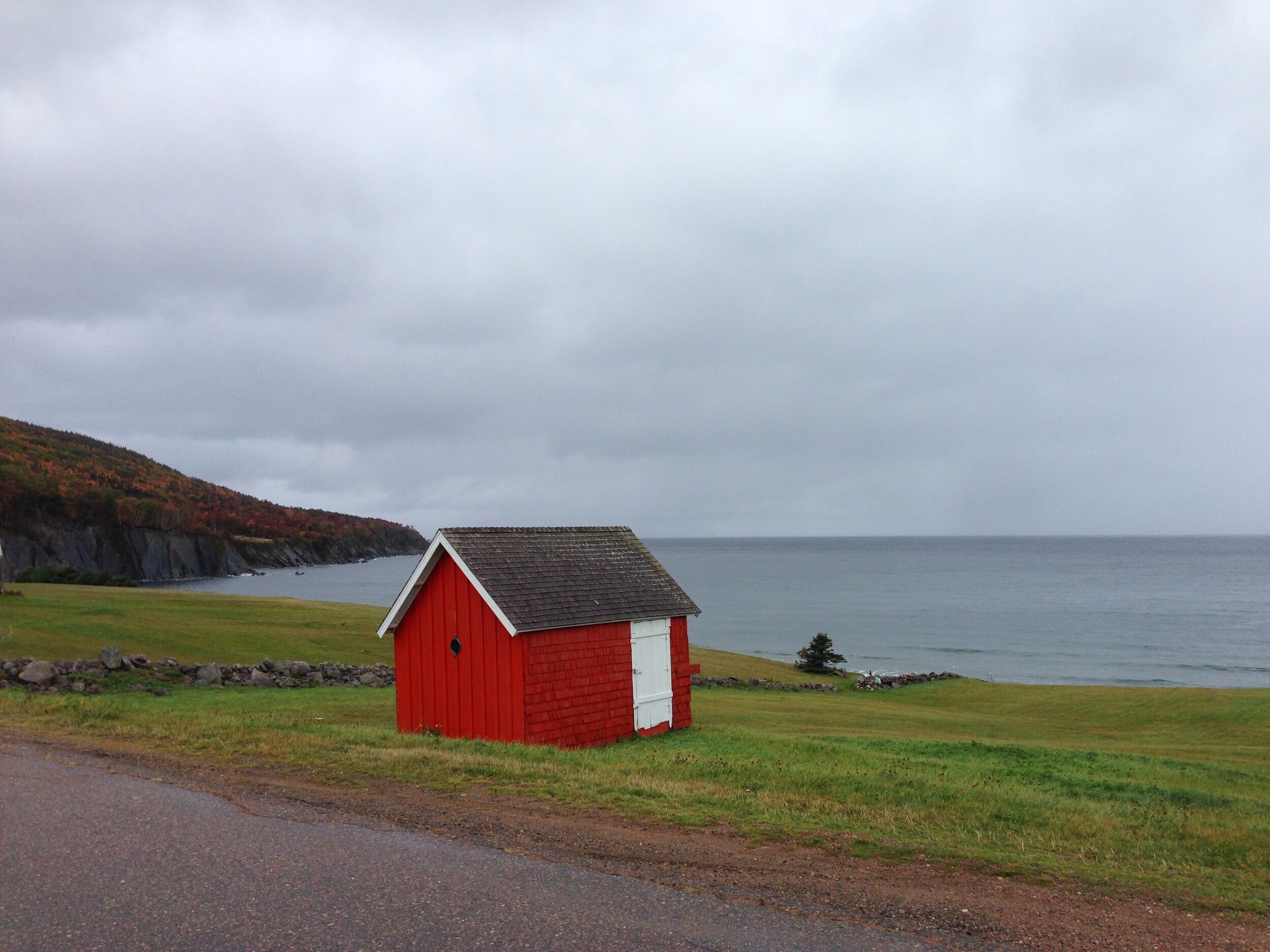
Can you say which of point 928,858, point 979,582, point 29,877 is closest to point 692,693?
point 928,858

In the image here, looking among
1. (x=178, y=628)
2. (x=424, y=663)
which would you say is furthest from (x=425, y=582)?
(x=178, y=628)

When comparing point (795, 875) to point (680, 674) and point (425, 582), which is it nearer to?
point (425, 582)

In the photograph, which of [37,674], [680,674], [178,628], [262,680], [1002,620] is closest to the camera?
[37,674]

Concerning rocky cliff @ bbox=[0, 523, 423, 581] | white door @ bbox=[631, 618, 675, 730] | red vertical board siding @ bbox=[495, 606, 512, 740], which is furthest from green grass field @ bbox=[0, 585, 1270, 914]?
rocky cliff @ bbox=[0, 523, 423, 581]

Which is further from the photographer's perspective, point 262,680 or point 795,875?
point 262,680

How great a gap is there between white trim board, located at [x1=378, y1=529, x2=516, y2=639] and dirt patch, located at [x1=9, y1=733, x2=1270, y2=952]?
8.59m

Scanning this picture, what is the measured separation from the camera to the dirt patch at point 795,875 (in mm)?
7129

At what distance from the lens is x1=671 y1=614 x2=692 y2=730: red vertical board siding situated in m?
24.7

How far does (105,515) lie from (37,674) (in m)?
119

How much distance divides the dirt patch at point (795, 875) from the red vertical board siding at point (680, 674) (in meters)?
13.6

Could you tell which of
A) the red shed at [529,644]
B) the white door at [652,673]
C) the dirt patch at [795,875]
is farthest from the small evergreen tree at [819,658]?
the dirt patch at [795,875]

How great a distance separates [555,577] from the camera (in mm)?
22703

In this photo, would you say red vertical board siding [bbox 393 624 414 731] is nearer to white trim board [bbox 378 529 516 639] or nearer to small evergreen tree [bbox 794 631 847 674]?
white trim board [bbox 378 529 516 639]

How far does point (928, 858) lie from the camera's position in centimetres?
925
